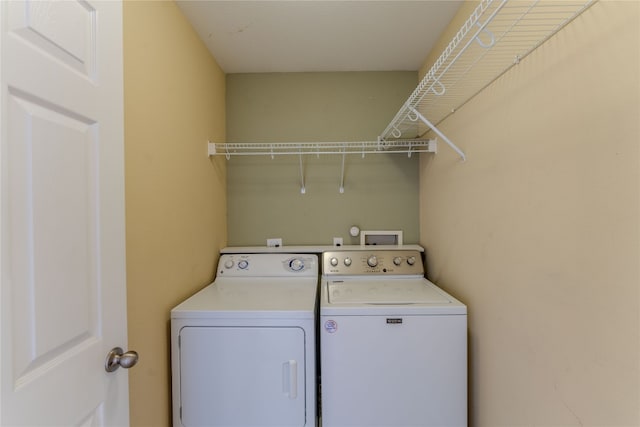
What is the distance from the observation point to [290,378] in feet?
4.48

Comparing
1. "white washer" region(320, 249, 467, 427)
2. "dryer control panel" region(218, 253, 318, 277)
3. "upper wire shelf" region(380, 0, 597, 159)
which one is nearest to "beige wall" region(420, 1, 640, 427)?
"upper wire shelf" region(380, 0, 597, 159)

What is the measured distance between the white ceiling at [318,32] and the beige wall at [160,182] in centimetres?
19

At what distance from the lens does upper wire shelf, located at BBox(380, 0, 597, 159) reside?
34.0 inches

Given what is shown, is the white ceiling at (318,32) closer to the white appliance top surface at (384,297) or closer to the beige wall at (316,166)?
the beige wall at (316,166)

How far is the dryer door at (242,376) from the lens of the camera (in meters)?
1.36

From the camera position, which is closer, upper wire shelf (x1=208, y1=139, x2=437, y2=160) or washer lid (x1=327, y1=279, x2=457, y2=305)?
washer lid (x1=327, y1=279, x2=457, y2=305)

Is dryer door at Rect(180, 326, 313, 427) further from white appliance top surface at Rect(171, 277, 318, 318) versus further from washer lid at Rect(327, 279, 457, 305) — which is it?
washer lid at Rect(327, 279, 457, 305)

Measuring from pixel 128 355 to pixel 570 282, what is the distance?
137 centimetres

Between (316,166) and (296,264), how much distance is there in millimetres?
802

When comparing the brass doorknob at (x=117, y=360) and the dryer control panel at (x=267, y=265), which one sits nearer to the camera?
the brass doorknob at (x=117, y=360)

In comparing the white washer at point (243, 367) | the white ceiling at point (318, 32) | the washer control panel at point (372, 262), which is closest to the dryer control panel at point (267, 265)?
the washer control panel at point (372, 262)

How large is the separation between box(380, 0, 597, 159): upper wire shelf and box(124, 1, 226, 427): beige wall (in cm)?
123

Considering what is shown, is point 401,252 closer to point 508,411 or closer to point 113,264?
point 508,411

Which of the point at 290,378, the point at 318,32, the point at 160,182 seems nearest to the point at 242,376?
the point at 290,378
